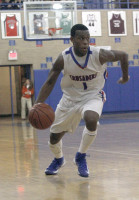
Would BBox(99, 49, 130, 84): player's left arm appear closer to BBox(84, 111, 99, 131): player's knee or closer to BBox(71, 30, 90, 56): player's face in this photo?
BBox(71, 30, 90, 56): player's face

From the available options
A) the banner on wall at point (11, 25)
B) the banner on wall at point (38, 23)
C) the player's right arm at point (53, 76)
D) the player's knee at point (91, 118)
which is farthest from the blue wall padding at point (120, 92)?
the player's knee at point (91, 118)

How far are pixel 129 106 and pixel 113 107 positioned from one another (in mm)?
779

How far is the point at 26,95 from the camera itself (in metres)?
23.0

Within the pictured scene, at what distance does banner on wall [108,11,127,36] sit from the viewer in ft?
78.5

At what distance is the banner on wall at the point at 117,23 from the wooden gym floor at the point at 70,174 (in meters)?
12.8


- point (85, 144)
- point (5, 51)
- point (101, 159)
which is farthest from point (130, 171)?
point (5, 51)

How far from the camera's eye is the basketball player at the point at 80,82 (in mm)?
6562

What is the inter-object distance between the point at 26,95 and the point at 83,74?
16473mm

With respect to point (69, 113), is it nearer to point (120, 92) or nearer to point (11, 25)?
point (11, 25)

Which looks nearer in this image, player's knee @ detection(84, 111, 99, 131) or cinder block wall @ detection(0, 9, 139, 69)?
player's knee @ detection(84, 111, 99, 131)

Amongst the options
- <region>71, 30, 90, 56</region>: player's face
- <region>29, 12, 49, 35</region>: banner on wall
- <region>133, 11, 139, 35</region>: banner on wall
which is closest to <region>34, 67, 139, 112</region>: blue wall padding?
<region>133, 11, 139, 35</region>: banner on wall

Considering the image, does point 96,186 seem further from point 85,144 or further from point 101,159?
point 101,159

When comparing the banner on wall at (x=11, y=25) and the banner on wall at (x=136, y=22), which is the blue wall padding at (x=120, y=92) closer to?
the banner on wall at (x=136, y=22)

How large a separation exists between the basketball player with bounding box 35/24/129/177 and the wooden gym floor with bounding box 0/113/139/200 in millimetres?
459
